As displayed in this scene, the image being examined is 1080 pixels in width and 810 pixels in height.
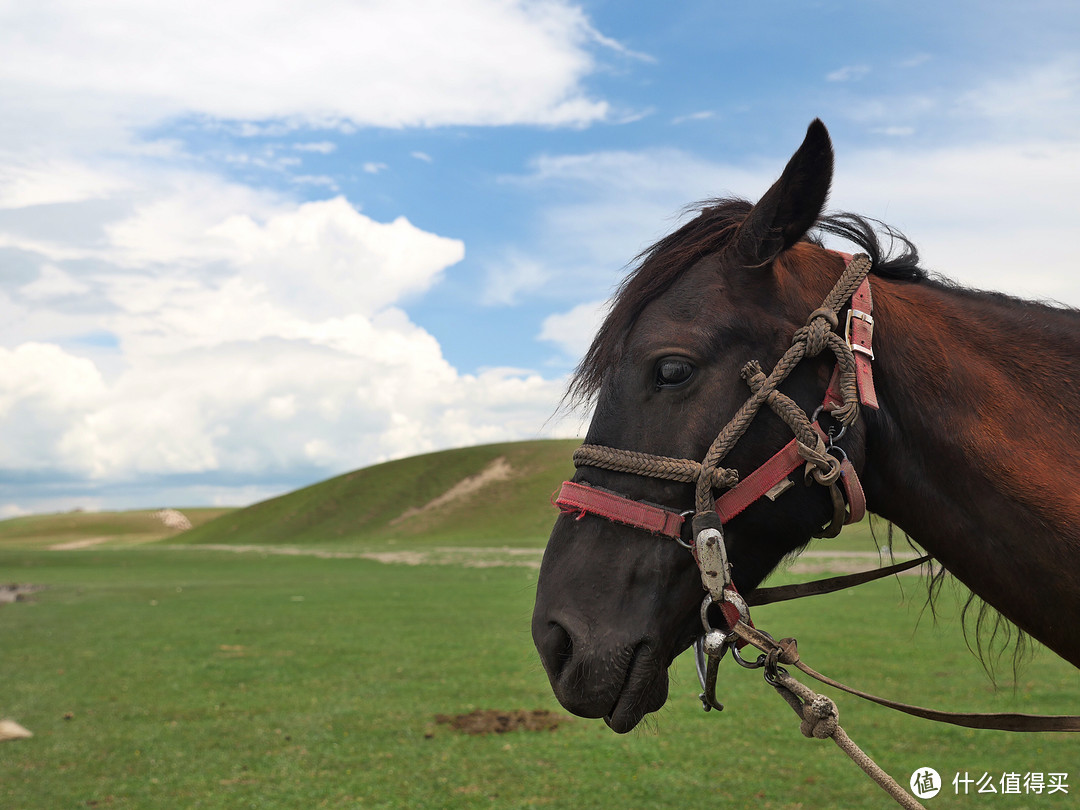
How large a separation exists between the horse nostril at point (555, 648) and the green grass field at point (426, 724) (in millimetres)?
520

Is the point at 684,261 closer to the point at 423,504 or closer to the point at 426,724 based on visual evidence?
the point at 426,724

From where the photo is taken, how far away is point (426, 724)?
364 inches

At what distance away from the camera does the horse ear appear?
203 cm

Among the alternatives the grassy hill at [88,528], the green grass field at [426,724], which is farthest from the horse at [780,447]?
the grassy hill at [88,528]

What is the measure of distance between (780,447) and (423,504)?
66572 mm

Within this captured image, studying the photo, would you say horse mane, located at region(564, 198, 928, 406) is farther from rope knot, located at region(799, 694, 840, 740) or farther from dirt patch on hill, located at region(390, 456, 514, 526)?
dirt patch on hill, located at region(390, 456, 514, 526)

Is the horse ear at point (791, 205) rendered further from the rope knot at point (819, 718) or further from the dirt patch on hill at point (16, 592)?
the dirt patch on hill at point (16, 592)

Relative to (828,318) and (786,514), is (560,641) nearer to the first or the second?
(786,514)

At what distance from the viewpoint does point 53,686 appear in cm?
1162

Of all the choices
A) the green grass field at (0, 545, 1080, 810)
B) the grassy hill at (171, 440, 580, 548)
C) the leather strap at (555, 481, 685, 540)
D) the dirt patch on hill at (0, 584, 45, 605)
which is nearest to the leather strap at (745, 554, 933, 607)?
the leather strap at (555, 481, 685, 540)

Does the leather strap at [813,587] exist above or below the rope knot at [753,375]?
below

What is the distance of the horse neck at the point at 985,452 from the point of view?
79.4 inches

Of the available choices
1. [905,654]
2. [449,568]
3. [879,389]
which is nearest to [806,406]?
[879,389]

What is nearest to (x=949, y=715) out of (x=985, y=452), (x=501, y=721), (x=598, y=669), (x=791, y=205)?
(x=985, y=452)
